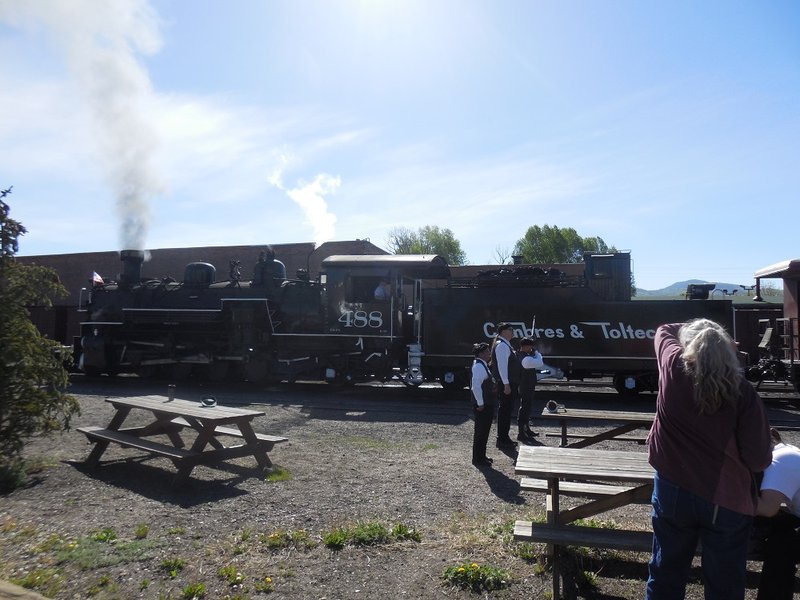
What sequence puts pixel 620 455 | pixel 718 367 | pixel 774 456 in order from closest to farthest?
pixel 718 367 < pixel 774 456 < pixel 620 455

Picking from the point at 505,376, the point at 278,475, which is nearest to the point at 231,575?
the point at 278,475

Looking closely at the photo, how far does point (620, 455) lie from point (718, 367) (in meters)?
1.78

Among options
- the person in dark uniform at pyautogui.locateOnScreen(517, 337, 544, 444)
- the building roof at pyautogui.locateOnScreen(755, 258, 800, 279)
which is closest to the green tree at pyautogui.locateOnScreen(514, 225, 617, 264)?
the building roof at pyautogui.locateOnScreen(755, 258, 800, 279)

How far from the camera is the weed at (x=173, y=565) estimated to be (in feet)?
13.7

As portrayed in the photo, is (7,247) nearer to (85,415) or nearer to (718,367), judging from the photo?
(85,415)

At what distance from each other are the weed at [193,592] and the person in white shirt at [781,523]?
10.2 feet

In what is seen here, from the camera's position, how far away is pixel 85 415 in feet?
35.6

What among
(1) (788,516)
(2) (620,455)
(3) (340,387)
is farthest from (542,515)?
(3) (340,387)

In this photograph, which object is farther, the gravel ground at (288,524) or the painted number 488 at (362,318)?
the painted number 488 at (362,318)

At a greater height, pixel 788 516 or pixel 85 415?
pixel 788 516

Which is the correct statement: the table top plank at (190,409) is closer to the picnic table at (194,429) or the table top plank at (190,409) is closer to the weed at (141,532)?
the picnic table at (194,429)

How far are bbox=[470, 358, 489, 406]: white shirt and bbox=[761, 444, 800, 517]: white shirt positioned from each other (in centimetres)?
432

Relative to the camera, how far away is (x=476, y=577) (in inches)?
155

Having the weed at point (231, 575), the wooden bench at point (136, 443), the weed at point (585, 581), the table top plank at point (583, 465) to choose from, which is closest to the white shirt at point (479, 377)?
the table top plank at point (583, 465)
